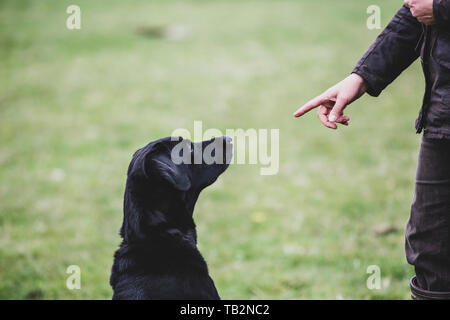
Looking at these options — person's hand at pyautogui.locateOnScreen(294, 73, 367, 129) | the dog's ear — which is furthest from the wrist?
the dog's ear

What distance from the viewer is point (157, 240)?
8.32 feet

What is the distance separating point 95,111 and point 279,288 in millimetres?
5598

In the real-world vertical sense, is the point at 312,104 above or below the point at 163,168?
above

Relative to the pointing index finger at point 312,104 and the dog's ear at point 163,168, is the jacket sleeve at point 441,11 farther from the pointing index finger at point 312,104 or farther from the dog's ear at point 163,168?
the dog's ear at point 163,168

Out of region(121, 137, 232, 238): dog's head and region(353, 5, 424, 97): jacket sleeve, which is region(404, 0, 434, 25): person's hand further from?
region(121, 137, 232, 238): dog's head

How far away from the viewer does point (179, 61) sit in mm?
10727

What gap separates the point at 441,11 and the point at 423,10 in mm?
81

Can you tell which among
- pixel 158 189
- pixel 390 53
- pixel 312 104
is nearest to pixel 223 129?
pixel 158 189

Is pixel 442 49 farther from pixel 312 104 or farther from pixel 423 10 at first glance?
pixel 312 104

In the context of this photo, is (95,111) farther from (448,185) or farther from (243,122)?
(448,185)

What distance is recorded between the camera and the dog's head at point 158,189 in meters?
2.51

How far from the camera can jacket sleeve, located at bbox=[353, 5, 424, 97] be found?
234 centimetres

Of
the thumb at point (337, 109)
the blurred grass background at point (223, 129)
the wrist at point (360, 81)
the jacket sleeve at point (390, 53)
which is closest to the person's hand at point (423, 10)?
the jacket sleeve at point (390, 53)

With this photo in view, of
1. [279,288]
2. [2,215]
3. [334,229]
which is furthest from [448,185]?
[2,215]
